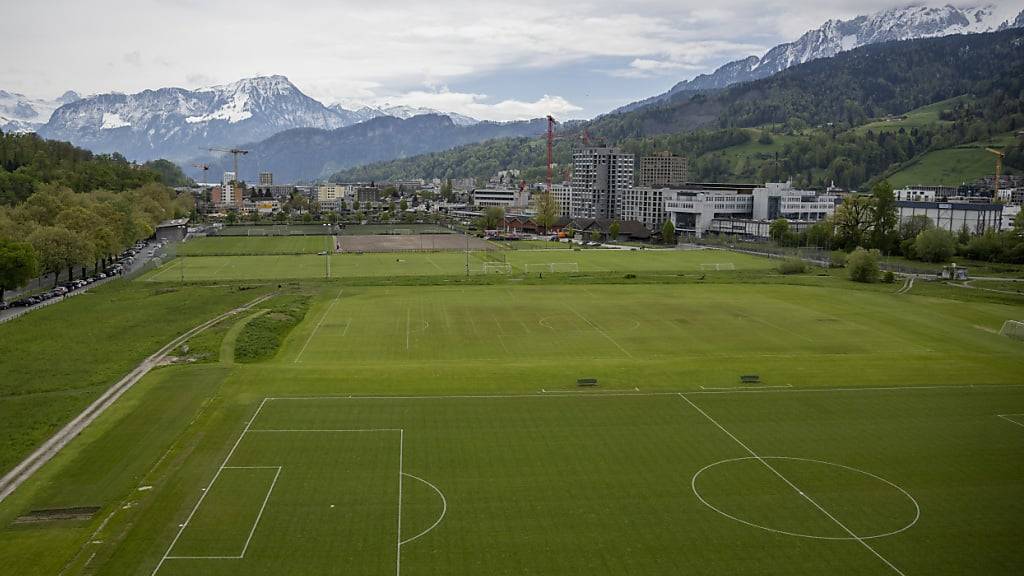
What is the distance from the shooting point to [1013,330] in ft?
174

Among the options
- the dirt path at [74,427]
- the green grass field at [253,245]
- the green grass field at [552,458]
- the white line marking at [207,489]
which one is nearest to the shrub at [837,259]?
the green grass field at [552,458]

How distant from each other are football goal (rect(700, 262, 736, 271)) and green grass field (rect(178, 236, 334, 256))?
2246 inches

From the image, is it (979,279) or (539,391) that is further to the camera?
(979,279)

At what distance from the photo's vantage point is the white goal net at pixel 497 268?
289ft

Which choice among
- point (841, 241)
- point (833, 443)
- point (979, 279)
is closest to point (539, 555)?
point (833, 443)

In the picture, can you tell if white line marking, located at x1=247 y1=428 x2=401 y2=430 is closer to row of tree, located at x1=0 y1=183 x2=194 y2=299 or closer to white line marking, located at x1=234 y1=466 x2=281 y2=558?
white line marking, located at x1=234 y1=466 x2=281 y2=558

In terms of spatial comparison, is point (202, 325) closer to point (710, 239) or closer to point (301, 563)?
point (301, 563)

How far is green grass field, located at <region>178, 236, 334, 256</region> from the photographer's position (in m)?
113

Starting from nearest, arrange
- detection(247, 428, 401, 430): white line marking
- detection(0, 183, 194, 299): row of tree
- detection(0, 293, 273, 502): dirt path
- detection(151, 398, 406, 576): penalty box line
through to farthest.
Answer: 1. detection(151, 398, 406, 576): penalty box line
2. detection(0, 293, 273, 502): dirt path
3. detection(247, 428, 401, 430): white line marking
4. detection(0, 183, 194, 299): row of tree

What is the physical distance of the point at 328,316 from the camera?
59000 mm

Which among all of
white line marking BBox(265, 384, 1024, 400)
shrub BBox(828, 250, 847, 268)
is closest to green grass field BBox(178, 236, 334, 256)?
shrub BBox(828, 250, 847, 268)

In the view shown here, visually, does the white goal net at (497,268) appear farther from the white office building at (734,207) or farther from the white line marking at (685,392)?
the white office building at (734,207)

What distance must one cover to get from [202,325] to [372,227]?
120 meters

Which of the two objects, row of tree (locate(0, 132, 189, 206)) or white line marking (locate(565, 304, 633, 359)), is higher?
row of tree (locate(0, 132, 189, 206))
